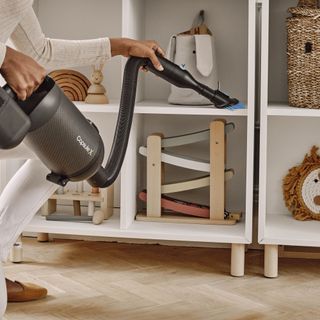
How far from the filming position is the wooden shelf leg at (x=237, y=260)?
7.91 ft

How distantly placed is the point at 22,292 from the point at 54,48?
651 mm

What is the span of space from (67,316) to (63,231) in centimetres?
52

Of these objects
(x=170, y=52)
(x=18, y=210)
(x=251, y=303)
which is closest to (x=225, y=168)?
(x=170, y=52)

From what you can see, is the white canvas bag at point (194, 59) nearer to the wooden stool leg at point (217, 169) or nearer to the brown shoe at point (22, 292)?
the wooden stool leg at point (217, 169)

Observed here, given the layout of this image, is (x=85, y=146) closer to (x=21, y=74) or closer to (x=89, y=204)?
(x=21, y=74)

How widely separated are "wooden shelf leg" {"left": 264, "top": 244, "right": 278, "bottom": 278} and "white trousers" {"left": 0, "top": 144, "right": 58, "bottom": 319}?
2.33ft

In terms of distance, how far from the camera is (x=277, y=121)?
8.86ft

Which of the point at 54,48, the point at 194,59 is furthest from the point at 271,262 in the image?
the point at 54,48

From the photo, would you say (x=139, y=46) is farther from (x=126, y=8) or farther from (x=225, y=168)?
(x=225, y=168)

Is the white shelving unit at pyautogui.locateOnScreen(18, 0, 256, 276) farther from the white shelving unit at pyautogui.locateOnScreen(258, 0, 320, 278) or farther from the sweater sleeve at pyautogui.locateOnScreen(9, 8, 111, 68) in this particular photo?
the sweater sleeve at pyautogui.locateOnScreen(9, 8, 111, 68)

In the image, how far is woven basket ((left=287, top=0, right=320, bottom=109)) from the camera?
7.86ft

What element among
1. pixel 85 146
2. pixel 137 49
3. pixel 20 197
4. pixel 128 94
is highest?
pixel 137 49

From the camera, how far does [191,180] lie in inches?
103

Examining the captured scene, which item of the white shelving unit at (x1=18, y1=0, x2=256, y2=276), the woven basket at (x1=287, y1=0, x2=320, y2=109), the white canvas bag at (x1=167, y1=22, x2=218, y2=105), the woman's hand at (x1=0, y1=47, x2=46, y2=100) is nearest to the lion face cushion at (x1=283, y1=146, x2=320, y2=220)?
the white shelving unit at (x1=18, y1=0, x2=256, y2=276)
